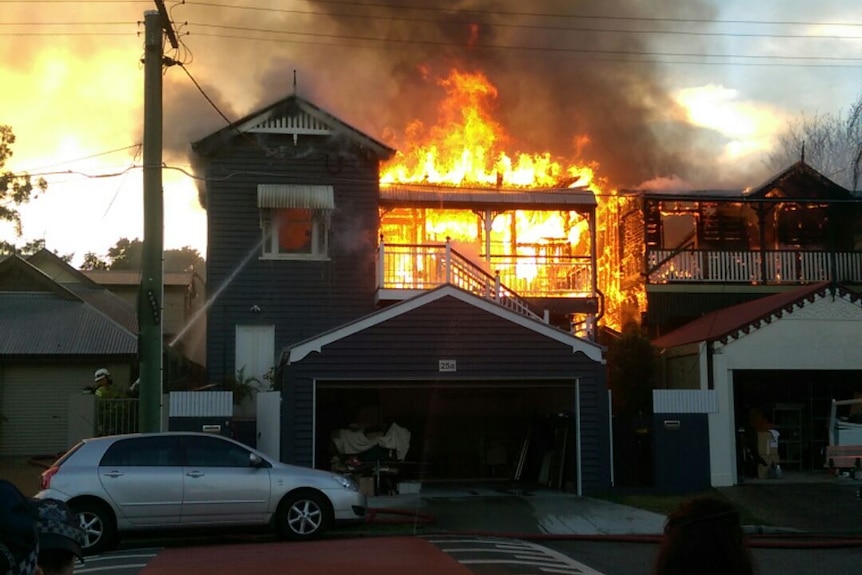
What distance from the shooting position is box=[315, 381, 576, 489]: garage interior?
18984 millimetres

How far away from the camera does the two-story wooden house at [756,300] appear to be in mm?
19703

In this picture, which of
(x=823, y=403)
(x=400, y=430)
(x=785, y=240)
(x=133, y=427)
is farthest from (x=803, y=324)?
(x=133, y=427)

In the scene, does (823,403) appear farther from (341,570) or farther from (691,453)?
(341,570)

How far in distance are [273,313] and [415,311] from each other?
4.53 meters

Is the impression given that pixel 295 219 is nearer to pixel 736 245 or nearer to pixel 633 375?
pixel 633 375

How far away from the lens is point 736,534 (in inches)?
102

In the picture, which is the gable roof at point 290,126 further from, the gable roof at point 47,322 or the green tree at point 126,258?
the green tree at point 126,258

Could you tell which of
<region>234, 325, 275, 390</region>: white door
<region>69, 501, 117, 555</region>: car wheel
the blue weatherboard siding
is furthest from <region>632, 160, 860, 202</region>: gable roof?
<region>69, 501, 117, 555</region>: car wheel

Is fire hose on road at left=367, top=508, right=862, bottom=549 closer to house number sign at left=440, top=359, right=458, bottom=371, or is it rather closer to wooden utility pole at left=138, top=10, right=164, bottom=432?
house number sign at left=440, top=359, right=458, bottom=371

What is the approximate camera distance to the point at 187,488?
12148 millimetres

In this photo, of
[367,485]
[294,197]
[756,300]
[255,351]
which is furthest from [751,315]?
[255,351]

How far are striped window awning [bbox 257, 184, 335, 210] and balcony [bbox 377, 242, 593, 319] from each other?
1.54 meters

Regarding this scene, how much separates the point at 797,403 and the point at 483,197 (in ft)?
27.4

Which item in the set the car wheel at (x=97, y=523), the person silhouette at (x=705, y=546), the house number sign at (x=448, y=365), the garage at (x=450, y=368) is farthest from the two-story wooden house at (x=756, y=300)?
the person silhouette at (x=705, y=546)
